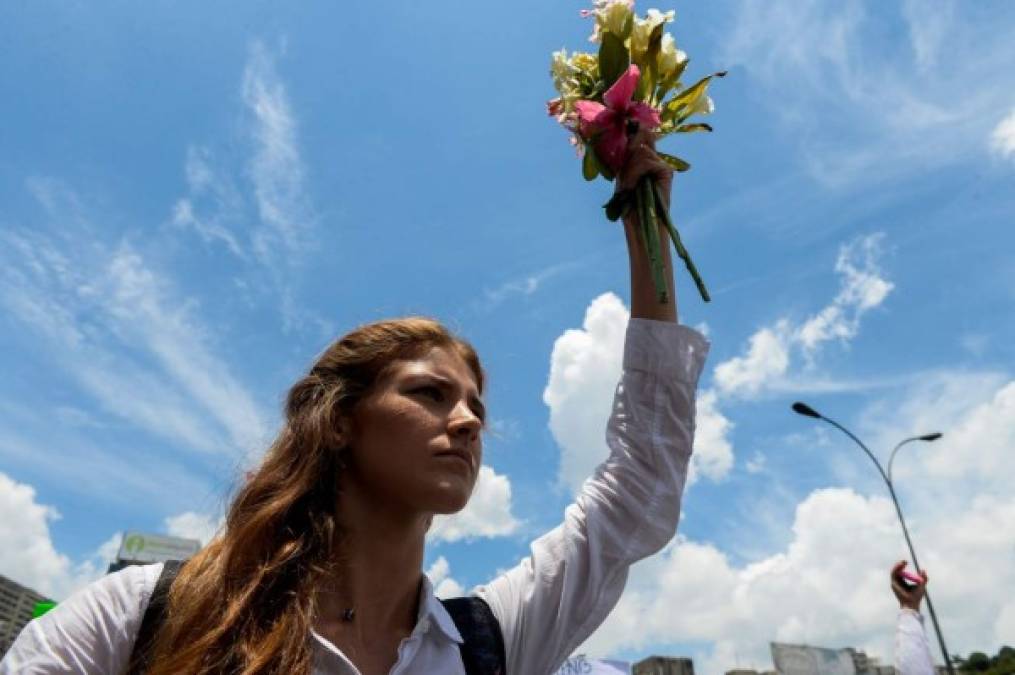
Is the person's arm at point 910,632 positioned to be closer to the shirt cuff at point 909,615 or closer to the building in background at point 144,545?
the shirt cuff at point 909,615

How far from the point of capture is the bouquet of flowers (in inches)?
86.4

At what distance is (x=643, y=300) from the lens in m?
2.06

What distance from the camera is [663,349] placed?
6.47 ft

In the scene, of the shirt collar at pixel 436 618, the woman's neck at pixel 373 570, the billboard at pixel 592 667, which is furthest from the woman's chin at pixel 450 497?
the billboard at pixel 592 667

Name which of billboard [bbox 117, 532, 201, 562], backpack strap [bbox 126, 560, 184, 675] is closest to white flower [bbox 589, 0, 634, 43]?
backpack strap [bbox 126, 560, 184, 675]

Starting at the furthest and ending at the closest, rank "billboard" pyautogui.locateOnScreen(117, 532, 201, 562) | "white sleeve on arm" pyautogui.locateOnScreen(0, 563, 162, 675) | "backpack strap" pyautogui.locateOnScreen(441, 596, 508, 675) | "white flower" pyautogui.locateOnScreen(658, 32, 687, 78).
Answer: "billboard" pyautogui.locateOnScreen(117, 532, 201, 562) → "white flower" pyautogui.locateOnScreen(658, 32, 687, 78) → "backpack strap" pyautogui.locateOnScreen(441, 596, 508, 675) → "white sleeve on arm" pyautogui.locateOnScreen(0, 563, 162, 675)

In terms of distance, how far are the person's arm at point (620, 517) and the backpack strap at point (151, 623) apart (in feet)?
2.54

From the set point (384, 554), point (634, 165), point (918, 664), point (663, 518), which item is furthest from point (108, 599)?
point (918, 664)

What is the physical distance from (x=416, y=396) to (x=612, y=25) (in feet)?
4.75

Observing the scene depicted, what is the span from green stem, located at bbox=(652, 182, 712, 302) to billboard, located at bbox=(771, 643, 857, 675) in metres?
41.8

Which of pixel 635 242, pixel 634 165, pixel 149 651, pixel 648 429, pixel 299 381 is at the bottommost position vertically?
pixel 149 651

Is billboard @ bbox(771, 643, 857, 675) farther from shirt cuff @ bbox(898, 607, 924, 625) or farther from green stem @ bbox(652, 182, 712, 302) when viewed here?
green stem @ bbox(652, 182, 712, 302)

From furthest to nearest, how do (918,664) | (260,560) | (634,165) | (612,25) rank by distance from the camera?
(918,664) → (612,25) → (634,165) → (260,560)

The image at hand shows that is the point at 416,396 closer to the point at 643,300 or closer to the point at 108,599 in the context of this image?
the point at 643,300
